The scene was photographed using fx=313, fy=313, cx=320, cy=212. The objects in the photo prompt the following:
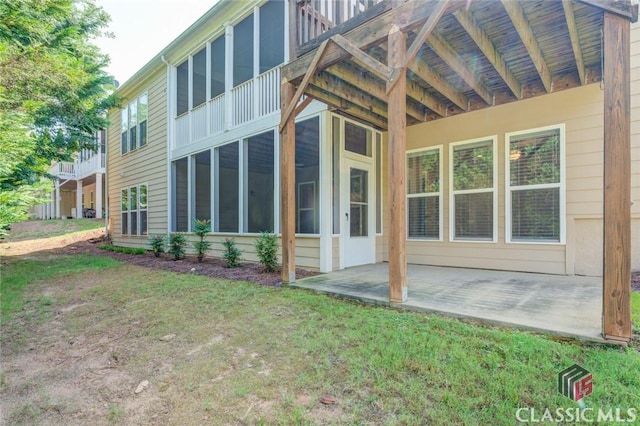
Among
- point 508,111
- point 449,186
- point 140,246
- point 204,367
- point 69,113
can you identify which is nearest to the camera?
point 204,367

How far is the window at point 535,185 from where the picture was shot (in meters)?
4.91

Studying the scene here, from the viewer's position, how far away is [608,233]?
2406mm

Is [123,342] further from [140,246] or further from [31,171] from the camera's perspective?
[140,246]

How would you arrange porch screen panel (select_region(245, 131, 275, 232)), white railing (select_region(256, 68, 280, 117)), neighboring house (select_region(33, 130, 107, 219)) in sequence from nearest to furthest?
white railing (select_region(256, 68, 280, 117)) < porch screen panel (select_region(245, 131, 275, 232)) < neighboring house (select_region(33, 130, 107, 219))

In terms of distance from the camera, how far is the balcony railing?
6426mm

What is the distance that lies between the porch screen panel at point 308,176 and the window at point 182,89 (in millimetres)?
4855

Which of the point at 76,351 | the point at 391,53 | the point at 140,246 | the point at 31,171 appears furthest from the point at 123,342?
the point at 140,246

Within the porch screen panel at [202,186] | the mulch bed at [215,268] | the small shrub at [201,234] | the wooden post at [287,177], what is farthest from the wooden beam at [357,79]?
the porch screen panel at [202,186]

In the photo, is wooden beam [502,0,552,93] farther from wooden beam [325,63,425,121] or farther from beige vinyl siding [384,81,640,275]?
wooden beam [325,63,425,121]

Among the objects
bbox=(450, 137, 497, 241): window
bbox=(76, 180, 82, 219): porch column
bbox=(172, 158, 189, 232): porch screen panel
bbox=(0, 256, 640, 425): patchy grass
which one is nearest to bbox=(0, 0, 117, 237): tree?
bbox=(0, 256, 640, 425): patchy grass

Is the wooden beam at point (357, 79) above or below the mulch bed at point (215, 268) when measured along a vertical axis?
above

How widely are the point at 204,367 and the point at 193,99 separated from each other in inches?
320

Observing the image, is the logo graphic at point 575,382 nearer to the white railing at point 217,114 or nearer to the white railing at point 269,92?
the white railing at point 269,92

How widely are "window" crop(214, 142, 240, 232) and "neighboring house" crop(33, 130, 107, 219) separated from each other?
859cm
